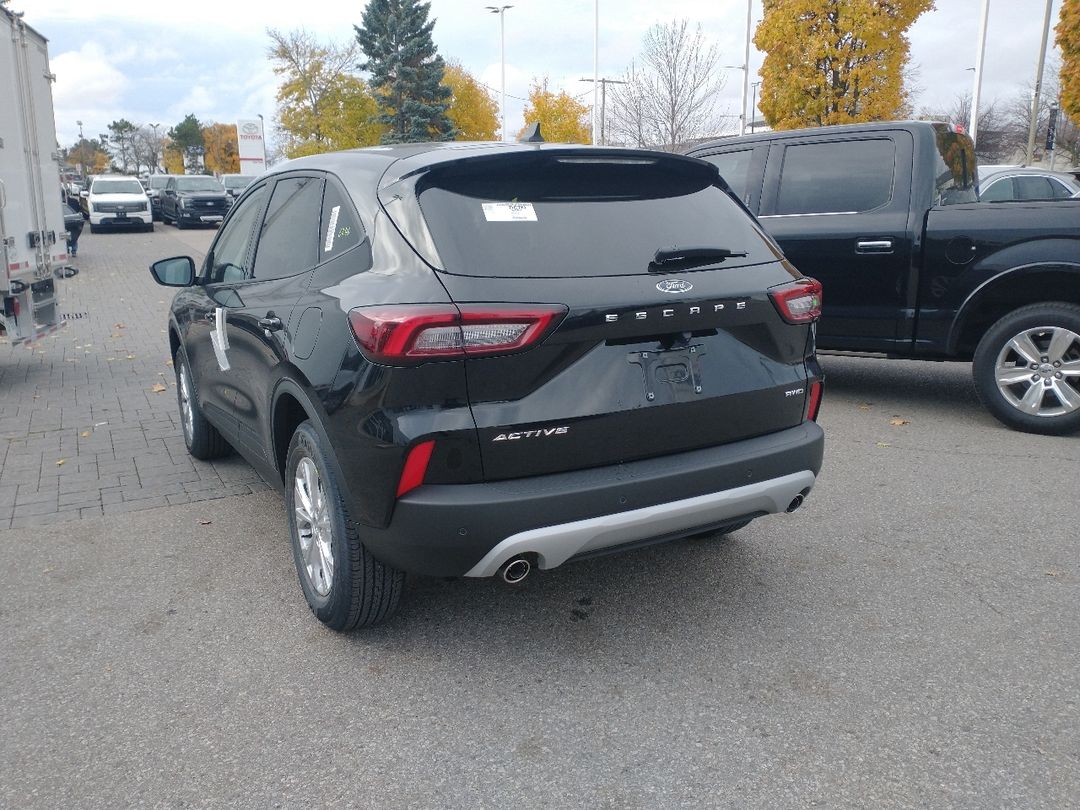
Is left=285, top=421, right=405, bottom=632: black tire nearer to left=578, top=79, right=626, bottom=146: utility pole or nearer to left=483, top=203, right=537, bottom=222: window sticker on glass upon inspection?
left=483, top=203, right=537, bottom=222: window sticker on glass

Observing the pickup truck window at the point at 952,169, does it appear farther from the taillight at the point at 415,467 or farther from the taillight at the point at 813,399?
the taillight at the point at 415,467

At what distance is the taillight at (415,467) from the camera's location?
2836mm

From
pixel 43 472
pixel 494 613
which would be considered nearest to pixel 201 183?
pixel 43 472

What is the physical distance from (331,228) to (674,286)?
1334 millimetres

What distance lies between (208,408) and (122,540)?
0.87 metres

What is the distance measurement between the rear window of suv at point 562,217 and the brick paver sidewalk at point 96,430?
9.19 feet

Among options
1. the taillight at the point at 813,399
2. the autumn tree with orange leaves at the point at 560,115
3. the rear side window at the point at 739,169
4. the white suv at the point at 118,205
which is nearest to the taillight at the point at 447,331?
the taillight at the point at 813,399

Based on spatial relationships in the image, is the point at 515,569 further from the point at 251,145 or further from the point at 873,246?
the point at 251,145

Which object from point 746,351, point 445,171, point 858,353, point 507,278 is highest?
point 445,171

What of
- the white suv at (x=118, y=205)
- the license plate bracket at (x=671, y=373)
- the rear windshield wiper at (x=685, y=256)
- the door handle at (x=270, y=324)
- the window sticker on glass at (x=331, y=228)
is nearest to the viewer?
the license plate bracket at (x=671, y=373)

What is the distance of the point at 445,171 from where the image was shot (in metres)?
3.15

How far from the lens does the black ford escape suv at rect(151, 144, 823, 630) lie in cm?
286

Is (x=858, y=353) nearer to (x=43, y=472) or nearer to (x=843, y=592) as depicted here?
(x=843, y=592)

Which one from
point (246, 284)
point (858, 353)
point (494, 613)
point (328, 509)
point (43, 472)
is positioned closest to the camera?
point (328, 509)
